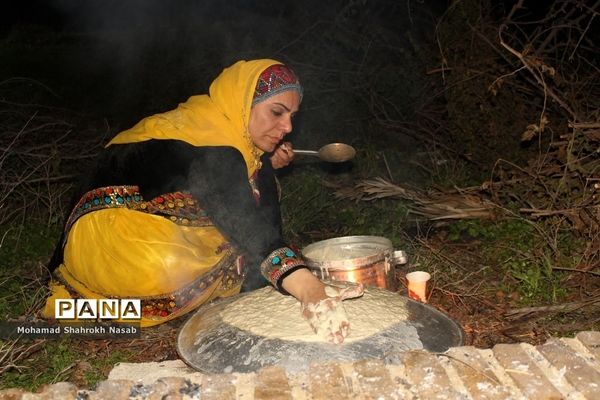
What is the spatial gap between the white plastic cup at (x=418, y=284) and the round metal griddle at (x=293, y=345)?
0.62 metres

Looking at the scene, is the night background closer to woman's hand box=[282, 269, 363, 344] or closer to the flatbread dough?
the flatbread dough

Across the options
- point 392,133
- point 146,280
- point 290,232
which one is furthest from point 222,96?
point 392,133

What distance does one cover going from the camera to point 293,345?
2.41 meters

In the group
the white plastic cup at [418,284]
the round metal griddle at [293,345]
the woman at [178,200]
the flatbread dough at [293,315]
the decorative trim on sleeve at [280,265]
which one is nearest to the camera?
the round metal griddle at [293,345]

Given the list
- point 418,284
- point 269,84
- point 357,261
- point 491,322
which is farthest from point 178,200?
point 491,322

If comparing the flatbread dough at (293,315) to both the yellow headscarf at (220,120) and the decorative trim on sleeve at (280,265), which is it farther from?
the yellow headscarf at (220,120)

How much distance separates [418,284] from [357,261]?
0.44 metres

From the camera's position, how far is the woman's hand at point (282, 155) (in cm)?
377

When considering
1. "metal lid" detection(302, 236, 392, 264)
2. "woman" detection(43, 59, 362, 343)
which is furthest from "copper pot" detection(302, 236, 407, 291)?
"woman" detection(43, 59, 362, 343)

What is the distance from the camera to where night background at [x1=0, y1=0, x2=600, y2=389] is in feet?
11.6

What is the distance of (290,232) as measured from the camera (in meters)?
4.93

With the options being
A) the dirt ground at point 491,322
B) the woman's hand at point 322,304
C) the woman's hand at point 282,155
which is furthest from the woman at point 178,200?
the woman's hand at point 282,155

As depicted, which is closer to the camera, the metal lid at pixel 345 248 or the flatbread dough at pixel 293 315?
the flatbread dough at pixel 293 315

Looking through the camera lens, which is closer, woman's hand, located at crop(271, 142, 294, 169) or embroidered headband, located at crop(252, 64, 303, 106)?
embroidered headband, located at crop(252, 64, 303, 106)
